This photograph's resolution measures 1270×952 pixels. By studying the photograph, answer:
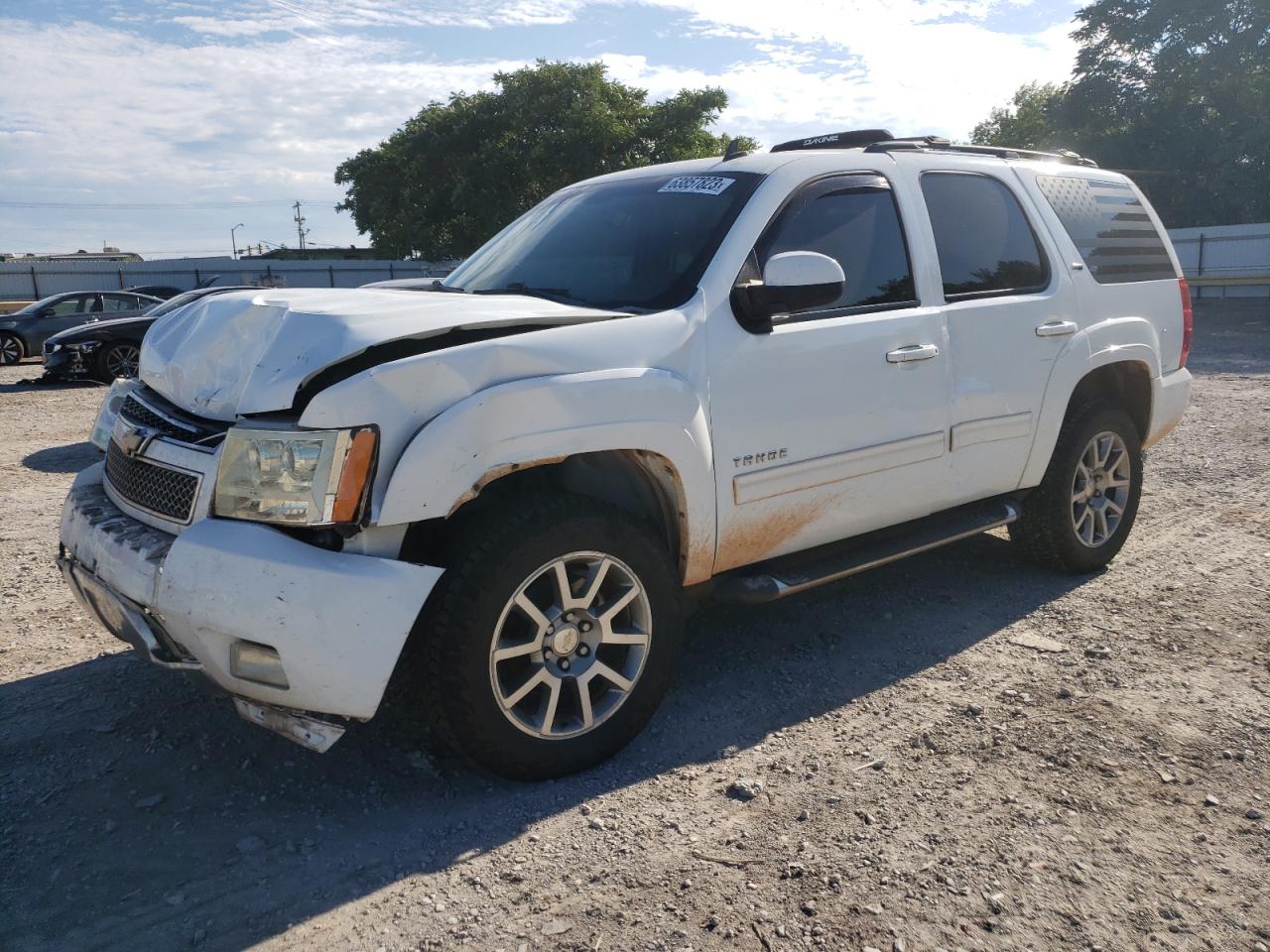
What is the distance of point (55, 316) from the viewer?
18078 mm

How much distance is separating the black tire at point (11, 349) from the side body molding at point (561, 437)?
18268 millimetres

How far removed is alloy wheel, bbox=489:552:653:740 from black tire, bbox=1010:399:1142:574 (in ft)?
8.22

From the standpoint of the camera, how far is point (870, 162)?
13.4ft

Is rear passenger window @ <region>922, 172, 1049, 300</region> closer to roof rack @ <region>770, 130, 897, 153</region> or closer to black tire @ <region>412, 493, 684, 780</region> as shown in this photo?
roof rack @ <region>770, 130, 897, 153</region>

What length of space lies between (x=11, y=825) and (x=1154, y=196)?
41.1 meters

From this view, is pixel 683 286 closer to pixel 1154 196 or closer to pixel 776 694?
pixel 776 694

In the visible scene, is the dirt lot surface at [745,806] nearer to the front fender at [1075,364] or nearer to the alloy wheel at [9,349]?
the front fender at [1075,364]

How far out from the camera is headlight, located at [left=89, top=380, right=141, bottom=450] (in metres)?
3.68

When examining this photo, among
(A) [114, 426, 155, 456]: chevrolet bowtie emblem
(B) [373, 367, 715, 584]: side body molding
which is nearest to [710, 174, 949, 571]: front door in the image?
(B) [373, 367, 715, 584]: side body molding

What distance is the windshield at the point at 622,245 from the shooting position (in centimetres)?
358

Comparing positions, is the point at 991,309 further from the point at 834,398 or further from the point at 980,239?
the point at 834,398

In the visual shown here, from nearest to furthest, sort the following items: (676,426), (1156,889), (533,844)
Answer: (1156,889), (533,844), (676,426)

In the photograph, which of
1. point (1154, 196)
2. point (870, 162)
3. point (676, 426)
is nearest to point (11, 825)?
point (676, 426)

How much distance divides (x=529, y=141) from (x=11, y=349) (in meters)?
19.8
